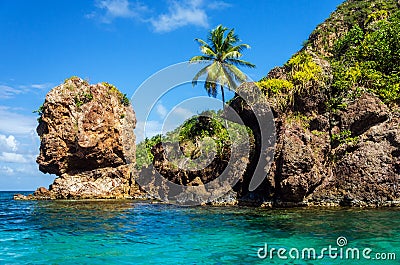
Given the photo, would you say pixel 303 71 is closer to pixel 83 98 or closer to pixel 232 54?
pixel 232 54

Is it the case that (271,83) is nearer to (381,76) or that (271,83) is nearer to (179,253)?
(381,76)

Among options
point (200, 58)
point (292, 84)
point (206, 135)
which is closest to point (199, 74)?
point (200, 58)

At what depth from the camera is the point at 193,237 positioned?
11289mm

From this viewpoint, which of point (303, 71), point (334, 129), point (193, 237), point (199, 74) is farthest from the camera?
point (199, 74)

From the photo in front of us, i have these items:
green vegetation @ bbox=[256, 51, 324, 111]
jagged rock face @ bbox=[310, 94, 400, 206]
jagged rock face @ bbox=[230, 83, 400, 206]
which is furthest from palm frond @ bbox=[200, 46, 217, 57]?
jagged rock face @ bbox=[310, 94, 400, 206]

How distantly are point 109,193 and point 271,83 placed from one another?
794 inches

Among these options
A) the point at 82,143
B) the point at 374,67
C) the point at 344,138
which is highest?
the point at 374,67

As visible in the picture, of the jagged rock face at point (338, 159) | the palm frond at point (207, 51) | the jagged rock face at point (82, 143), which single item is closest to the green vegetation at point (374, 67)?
the jagged rock face at point (338, 159)

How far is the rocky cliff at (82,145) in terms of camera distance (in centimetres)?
3391

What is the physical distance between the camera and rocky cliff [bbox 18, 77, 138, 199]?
3391cm

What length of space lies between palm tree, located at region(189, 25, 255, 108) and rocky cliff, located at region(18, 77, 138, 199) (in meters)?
11.4

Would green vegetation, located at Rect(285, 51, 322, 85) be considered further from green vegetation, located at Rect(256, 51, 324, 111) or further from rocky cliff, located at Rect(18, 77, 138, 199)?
rocky cliff, located at Rect(18, 77, 138, 199)

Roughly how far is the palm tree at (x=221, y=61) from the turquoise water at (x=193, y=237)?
16.0m

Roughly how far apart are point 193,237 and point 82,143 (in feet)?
81.9
